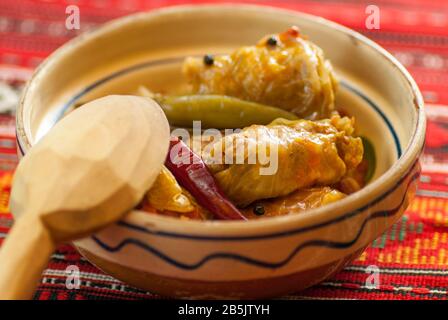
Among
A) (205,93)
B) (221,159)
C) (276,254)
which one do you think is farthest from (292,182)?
(205,93)

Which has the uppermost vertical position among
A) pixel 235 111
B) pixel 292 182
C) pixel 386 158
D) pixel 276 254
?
pixel 235 111

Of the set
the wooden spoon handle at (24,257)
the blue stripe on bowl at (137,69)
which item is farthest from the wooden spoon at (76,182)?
the blue stripe on bowl at (137,69)

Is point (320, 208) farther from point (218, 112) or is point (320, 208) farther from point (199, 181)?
point (218, 112)

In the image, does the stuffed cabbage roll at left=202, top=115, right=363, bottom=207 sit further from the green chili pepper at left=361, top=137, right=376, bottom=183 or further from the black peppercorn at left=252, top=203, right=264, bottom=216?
the green chili pepper at left=361, top=137, right=376, bottom=183

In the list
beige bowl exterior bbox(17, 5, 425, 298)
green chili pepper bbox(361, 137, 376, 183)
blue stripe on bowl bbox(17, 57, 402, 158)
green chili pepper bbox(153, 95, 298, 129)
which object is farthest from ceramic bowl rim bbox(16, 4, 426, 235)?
green chili pepper bbox(153, 95, 298, 129)

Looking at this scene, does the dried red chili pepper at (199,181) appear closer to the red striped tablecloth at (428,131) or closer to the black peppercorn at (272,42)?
the red striped tablecloth at (428,131)

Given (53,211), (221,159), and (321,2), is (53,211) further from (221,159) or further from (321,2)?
(321,2)
